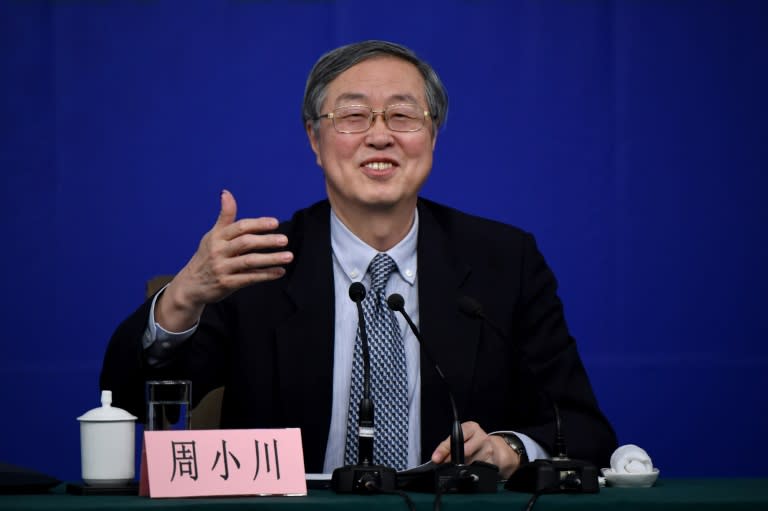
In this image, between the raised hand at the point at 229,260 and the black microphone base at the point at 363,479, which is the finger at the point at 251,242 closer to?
the raised hand at the point at 229,260

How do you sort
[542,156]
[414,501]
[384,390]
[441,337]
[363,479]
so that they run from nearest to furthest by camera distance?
[414,501]
[363,479]
[384,390]
[441,337]
[542,156]

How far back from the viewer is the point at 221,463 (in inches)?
58.9

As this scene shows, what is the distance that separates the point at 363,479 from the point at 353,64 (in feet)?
3.43

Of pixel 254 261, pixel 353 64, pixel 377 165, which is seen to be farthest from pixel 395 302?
pixel 353 64

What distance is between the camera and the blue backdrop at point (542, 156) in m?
3.09

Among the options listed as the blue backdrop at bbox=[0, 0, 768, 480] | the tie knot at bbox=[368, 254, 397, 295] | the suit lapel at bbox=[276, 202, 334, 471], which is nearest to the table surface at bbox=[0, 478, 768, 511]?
the suit lapel at bbox=[276, 202, 334, 471]

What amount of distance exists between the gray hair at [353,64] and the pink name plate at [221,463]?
1005 millimetres

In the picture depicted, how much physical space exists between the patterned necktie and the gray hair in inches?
17.5

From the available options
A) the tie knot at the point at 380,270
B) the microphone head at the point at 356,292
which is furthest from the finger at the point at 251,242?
the tie knot at the point at 380,270

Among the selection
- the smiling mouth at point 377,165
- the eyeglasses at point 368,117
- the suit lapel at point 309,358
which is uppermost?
the eyeglasses at point 368,117

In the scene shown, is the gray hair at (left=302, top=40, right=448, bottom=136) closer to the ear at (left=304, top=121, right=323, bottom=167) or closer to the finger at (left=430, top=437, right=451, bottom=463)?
the ear at (left=304, top=121, right=323, bottom=167)

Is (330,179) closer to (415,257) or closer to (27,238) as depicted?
(415,257)

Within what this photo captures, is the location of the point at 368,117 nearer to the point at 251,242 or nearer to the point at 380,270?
the point at 380,270

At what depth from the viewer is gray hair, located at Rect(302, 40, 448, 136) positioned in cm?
234
